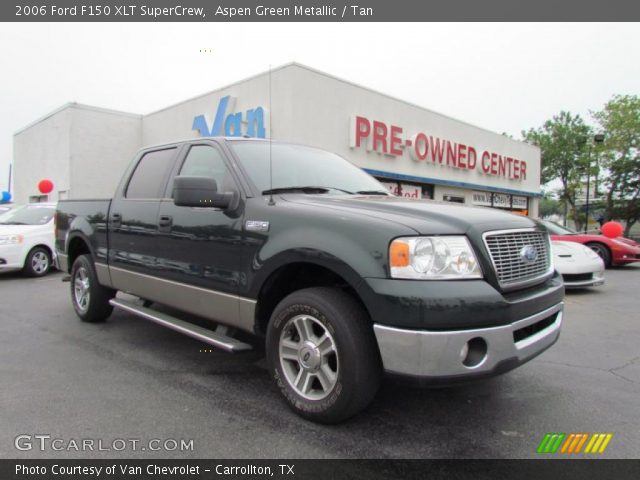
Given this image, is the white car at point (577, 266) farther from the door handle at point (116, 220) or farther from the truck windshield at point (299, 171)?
the door handle at point (116, 220)

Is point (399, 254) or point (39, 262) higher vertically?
point (399, 254)

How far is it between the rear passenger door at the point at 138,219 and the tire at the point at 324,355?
1.64 meters

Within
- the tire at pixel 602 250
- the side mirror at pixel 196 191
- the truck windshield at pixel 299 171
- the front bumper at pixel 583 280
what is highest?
the truck windshield at pixel 299 171

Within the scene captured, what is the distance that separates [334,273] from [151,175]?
2447mm

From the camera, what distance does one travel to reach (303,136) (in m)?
13.5

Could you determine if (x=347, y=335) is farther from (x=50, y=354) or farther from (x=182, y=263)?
(x=50, y=354)

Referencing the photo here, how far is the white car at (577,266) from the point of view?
771 cm

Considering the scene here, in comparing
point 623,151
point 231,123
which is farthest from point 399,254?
point 623,151

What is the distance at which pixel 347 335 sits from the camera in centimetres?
248

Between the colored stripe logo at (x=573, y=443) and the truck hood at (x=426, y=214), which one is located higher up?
the truck hood at (x=426, y=214)

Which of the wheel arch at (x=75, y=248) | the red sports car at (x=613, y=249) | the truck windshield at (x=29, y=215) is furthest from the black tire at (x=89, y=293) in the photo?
the red sports car at (x=613, y=249)

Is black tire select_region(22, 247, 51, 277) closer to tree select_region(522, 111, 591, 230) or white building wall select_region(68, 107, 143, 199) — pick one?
white building wall select_region(68, 107, 143, 199)

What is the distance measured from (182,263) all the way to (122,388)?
1.01 m

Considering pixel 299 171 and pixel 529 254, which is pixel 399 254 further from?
pixel 299 171
